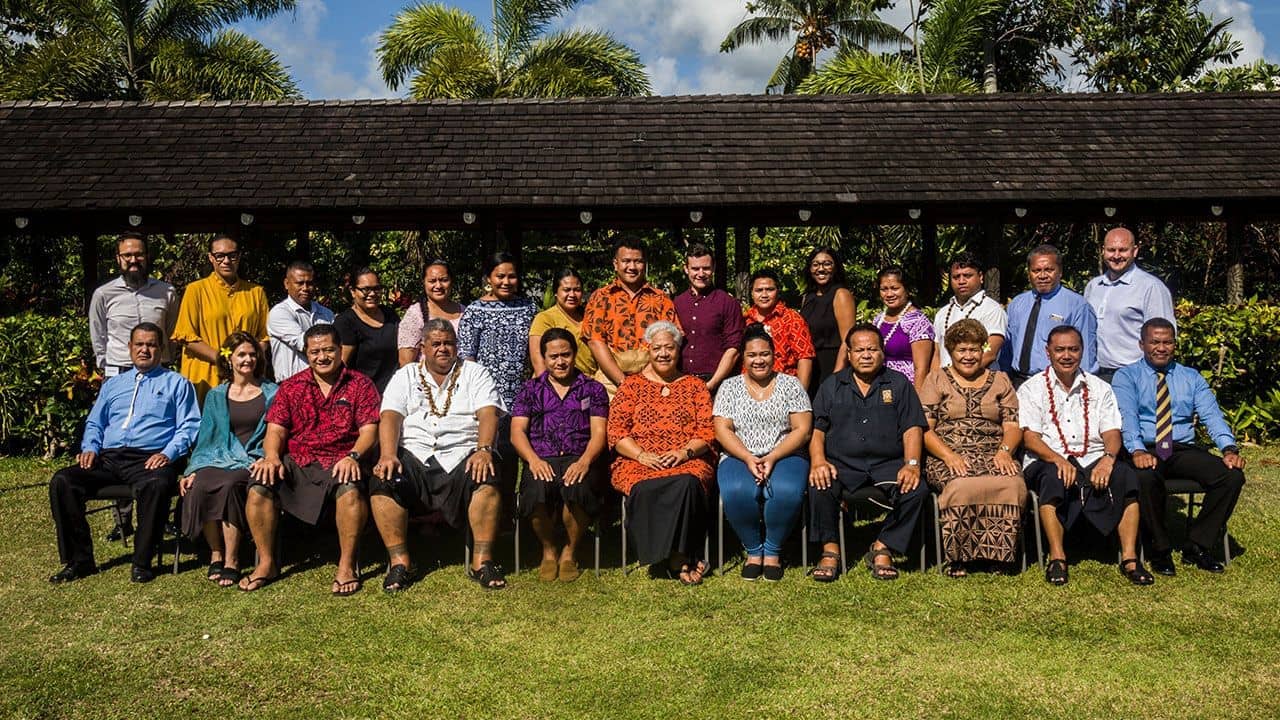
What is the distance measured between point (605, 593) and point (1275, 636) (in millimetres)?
3286

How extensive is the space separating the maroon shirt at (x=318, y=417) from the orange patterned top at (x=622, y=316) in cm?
151

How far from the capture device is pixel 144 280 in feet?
21.9

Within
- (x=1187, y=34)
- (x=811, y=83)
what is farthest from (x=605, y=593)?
(x=1187, y=34)

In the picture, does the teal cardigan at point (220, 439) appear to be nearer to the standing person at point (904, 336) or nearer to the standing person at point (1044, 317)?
the standing person at point (904, 336)

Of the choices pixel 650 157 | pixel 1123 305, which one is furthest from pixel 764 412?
pixel 650 157

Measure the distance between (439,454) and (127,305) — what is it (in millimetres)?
2745

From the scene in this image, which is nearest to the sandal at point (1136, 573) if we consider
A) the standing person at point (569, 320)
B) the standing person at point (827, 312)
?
the standing person at point (827, 312)

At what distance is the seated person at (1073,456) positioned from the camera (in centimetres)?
539

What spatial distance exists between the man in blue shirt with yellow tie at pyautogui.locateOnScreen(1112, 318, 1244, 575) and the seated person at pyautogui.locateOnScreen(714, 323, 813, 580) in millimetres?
1971

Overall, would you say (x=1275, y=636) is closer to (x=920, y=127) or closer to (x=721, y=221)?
(x=721, y=221)

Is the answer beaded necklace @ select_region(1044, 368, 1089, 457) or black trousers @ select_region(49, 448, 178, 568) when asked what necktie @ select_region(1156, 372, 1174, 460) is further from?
black trousers @ select_region(49, 448, 178, 568)

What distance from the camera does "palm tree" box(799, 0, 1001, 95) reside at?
17547 millimetres

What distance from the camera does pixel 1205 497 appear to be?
5.53m

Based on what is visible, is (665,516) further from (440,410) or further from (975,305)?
(975,305)
